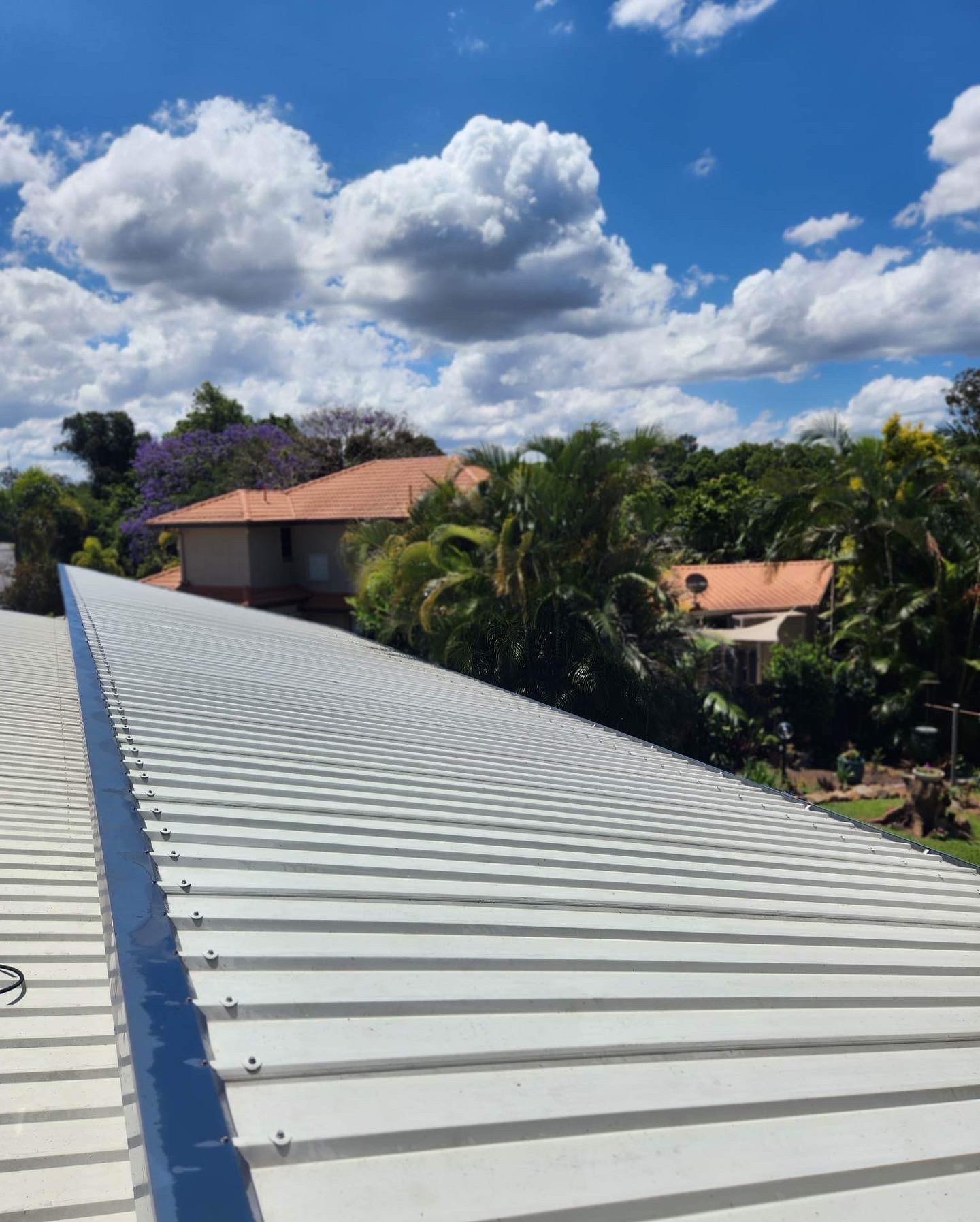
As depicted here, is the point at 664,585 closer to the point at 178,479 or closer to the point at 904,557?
the point at 904,557

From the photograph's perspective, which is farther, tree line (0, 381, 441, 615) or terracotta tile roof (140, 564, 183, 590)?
tree line (0, 381, 441, 615)

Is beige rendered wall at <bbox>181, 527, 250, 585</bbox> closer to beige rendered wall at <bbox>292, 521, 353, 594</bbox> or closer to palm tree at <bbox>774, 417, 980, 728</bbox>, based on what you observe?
beige rendered wall at <bbox>292, 521, 353, 594</bbox>

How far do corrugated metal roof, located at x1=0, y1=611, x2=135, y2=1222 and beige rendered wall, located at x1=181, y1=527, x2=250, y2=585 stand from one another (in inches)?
1040

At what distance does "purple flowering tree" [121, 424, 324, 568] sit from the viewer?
4181 centimetres

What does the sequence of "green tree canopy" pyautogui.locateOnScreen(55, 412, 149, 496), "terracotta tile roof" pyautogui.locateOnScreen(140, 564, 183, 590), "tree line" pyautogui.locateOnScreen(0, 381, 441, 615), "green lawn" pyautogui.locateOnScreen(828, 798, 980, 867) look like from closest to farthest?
"green lawn" pyautogui.locateOnScreen(828, 798, 980, 867), "terracotta tile roof" pyautogui.locateOnScreen(140, 564, 183, 590), "tree line" pyautogui.locateOnScreen(0, 381, 441, 615), "green tree canopy" pyautogui.locateOnScreen(55, 412, 149, 496)

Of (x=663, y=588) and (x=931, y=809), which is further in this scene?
(x=663, y=588)

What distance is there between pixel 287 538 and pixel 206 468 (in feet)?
39.6

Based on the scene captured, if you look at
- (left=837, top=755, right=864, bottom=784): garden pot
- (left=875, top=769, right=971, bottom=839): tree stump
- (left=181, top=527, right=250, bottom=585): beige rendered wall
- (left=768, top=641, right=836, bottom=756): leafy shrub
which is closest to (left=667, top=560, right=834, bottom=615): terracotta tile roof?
(left=768, top=641, right=836, bottom=756): leafy shrub

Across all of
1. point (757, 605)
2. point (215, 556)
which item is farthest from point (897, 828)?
point (215, 556)

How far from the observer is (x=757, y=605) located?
29500 mm

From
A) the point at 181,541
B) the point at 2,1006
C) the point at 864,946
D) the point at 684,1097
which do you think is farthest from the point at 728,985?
the point at 181,541

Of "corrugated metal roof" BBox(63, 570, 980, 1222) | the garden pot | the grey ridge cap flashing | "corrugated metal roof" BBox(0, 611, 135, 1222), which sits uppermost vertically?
the grey ridge cap flashing

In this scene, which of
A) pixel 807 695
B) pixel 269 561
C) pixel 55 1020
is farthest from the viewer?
pixel 269 561

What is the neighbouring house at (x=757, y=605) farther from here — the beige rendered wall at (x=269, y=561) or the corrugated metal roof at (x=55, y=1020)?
the corrugated metal roof at (x=55, y=1020)
